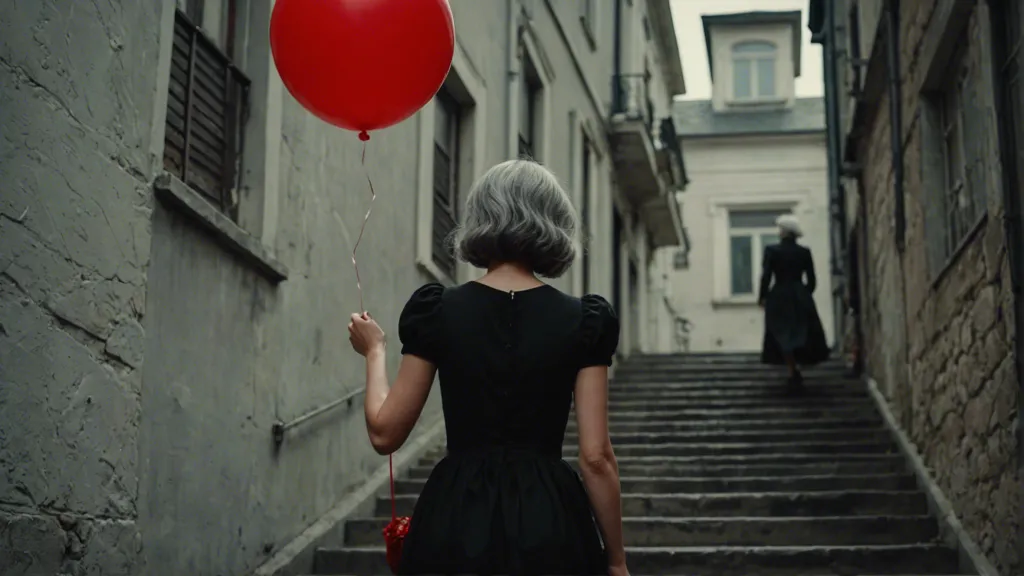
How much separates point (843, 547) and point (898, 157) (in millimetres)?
3465

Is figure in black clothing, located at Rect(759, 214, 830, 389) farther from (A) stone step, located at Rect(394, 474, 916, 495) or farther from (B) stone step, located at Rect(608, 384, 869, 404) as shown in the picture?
(A) stone step, located at Rect(394, 474, 916, 495)

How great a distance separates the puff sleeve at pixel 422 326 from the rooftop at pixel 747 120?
26.1 metres

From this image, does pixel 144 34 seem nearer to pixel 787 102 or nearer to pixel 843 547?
pixel 843 547

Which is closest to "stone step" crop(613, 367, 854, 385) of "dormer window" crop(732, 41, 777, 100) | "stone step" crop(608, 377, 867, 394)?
"stone step" crop(608, 377, 867, 394)

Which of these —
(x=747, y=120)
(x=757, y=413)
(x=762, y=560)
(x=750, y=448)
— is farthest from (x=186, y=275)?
(x=747, y=120)

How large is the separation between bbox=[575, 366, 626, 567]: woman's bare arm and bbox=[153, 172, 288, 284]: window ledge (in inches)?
119

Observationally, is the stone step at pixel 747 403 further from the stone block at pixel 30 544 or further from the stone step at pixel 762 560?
the stone block at pixel 30 544

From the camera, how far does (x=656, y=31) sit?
1019 inches

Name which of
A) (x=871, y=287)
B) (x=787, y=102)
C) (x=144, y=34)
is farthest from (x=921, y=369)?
(x=787, y=102)

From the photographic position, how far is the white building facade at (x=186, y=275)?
→ 448 cm

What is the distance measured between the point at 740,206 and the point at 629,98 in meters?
8.84

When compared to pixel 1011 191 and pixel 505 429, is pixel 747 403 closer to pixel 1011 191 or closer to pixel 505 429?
pixel 1011 191

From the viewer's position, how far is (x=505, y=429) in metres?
2.97

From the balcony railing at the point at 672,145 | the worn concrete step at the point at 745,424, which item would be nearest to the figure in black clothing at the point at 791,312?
the worn concrete step at the point at 745,424
